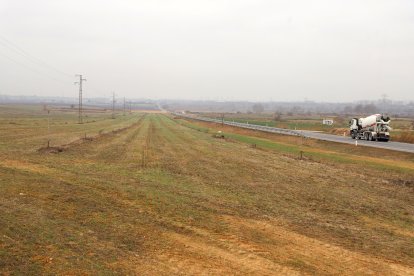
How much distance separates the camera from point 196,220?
1221cm

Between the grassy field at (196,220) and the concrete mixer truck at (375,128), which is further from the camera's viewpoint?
the concrete mixer truck at (375,128)

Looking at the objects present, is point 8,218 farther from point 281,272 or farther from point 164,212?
point 281,272

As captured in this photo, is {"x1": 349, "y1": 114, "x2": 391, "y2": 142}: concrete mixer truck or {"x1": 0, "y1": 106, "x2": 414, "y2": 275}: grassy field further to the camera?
{"x1": 349, "y1": 114, "x2": 391, "y2": 142}: concrete mixer truck

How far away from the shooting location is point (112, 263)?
8430mm

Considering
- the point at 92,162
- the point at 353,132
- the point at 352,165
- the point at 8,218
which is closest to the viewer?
the point at 8,218

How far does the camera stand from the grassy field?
28.7 ft

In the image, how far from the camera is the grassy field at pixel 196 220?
28.7 ft

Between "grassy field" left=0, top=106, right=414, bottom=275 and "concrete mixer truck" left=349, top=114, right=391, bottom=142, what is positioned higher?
"concrete mixer truck" left=349, top=114, right=391, bottom=142

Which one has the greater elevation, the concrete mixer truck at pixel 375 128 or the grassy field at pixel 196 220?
the concrete mixer truck at pixel 375 128

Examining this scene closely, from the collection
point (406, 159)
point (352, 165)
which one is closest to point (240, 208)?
point (352, 165)

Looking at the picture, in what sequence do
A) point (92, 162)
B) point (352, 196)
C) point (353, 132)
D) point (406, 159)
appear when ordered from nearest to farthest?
point (352, 196) → point (92, 162) → point (406, 159) → point (353, 132)

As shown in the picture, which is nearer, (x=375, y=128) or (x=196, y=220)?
(x=196, y=220)

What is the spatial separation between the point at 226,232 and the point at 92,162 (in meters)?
14.8

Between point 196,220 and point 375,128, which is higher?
point 375,128
